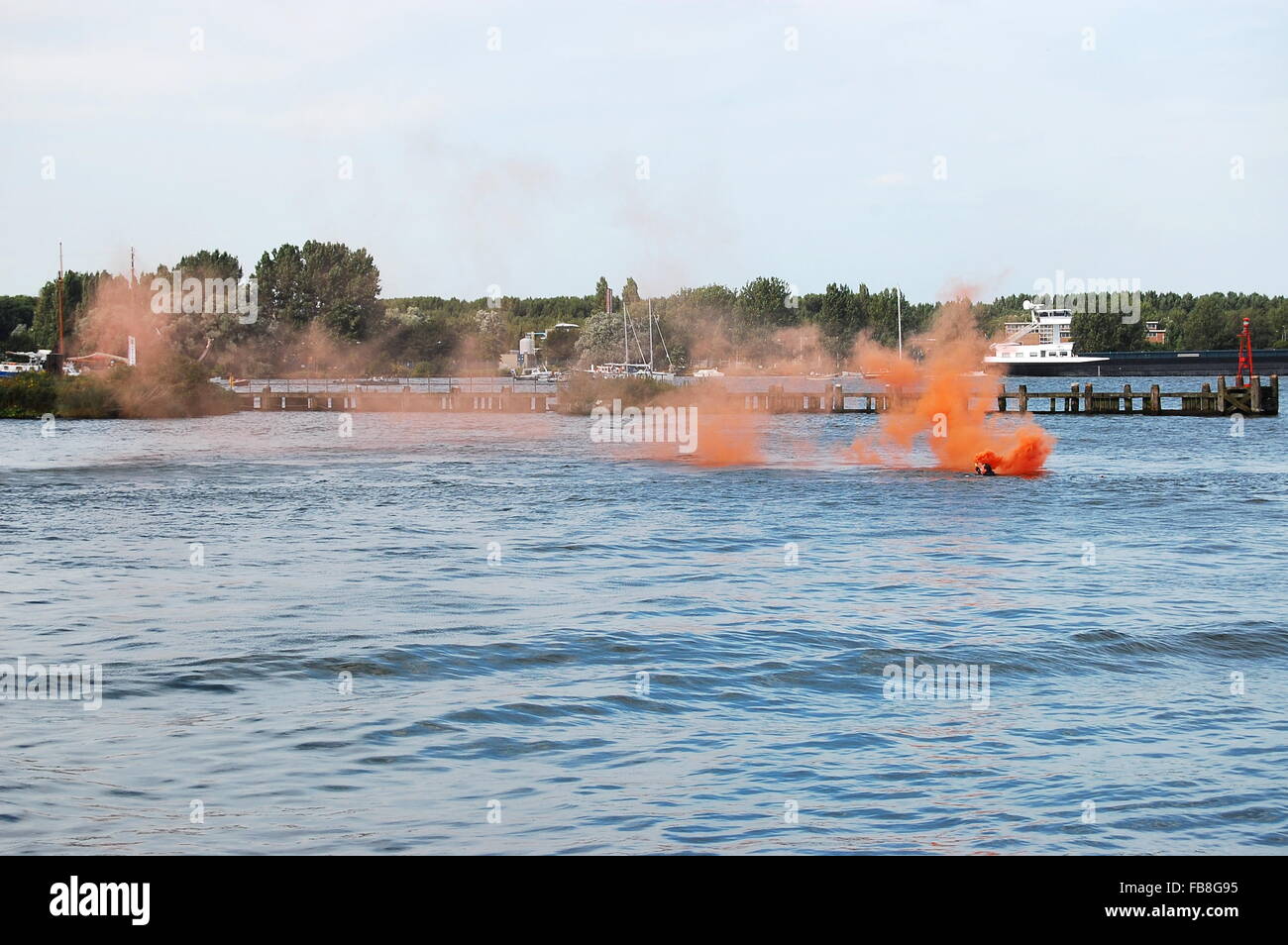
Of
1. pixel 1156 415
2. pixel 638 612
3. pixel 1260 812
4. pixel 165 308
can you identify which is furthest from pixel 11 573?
pixel 165 308

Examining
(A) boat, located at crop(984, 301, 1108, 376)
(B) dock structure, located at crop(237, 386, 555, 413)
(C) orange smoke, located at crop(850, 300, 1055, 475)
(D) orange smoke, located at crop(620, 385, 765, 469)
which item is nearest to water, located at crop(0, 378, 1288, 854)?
(C) orange smoke, located at crop(850, 300, 1055, 475)

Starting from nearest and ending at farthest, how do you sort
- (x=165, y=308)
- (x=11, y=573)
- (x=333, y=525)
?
1. (x=11, y=573)
2. (x=333, y=525)
3. (x=165, y=308)

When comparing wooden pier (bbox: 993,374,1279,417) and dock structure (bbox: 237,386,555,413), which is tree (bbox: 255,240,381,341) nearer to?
dock structure (bbox: 237,386,555,413)

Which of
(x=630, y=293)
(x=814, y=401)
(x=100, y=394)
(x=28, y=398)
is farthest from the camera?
(x=630, y=293)

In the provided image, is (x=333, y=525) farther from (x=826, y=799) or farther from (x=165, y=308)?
(x=165, y=308)

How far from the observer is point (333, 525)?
38000 mm

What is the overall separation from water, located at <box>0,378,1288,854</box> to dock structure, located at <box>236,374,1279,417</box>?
5482 centimetres

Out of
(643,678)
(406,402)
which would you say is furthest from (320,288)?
(643,678)

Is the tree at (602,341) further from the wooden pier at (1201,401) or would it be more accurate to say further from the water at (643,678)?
the water at (643,678)

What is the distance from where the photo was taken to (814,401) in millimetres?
109812

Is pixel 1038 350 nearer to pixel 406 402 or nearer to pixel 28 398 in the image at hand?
pixel 406 402

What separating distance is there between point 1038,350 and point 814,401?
78.0 meters
